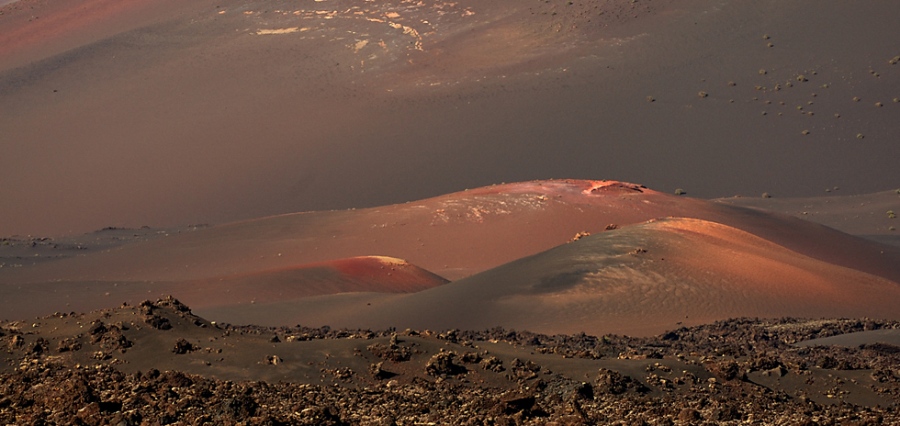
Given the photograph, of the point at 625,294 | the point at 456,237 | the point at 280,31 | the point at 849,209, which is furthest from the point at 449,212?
the point at 280,31

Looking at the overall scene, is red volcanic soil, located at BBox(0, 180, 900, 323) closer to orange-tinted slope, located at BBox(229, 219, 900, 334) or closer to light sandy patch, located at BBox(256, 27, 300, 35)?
orange-tinted slope, located at BBox(229, 219, 900, 334)

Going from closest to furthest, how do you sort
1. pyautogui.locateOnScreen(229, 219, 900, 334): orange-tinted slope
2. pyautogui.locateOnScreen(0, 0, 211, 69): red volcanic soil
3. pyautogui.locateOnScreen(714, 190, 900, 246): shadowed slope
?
1. pyautogui.locateOnScreen(229, 219, 900, 334): orange-tinted slope
2. pyautogui.locateOnScreen(714, 190, 900, 246): shadowed slope
3. pyautogui.locateOnScreen(0, 0, 211, 69): red volcanic soil

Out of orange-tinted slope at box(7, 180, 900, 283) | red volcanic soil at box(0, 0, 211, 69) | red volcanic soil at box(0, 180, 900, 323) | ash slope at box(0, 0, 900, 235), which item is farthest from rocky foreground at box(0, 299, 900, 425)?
red volcanic soil at box(0, 0, 211, 69)

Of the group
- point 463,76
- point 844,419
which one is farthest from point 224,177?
point 844,419

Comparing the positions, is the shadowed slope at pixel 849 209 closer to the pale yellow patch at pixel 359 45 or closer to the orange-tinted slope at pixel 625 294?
the orange-tinted slope at pixel 625 294

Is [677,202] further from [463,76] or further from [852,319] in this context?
[463,76]

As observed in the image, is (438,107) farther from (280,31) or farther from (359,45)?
(280,31)

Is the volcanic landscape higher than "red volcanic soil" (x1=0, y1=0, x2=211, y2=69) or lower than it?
lower
